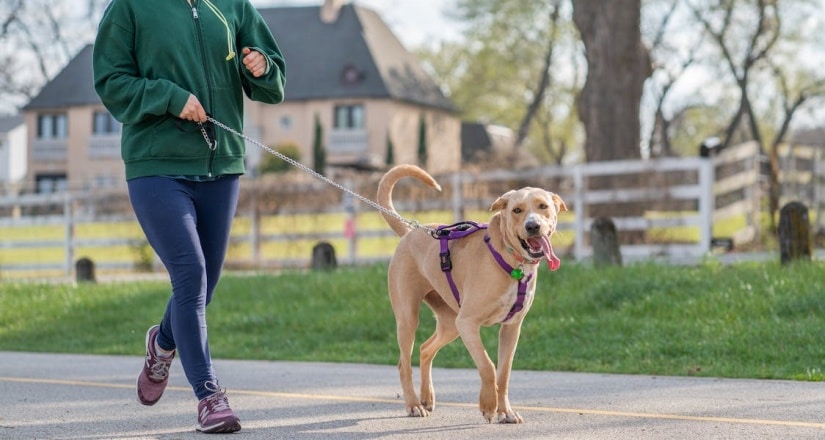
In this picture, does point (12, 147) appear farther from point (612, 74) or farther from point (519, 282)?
point (519, 282)

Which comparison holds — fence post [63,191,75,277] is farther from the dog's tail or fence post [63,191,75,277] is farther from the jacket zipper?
the jacket zipper

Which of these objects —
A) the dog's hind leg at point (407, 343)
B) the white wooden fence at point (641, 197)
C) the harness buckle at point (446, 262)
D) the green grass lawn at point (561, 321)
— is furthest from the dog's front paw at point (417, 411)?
the white wooden fence at point (641, 197)

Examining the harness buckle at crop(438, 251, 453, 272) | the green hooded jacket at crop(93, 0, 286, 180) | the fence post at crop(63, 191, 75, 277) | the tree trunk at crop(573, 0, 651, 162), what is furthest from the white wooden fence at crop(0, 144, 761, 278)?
the green hooded jacket at crop(93, 0, 286, 180)

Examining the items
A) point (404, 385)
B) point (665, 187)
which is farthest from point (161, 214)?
point (665, 187)

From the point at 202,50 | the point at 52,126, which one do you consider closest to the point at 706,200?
the point at 202,50

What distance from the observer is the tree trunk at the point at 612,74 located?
1967 centimetres

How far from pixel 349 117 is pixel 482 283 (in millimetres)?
56352

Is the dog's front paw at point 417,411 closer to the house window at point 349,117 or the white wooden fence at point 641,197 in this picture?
the white wooden fence at point 641,197

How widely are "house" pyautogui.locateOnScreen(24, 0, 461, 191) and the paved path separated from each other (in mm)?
49925

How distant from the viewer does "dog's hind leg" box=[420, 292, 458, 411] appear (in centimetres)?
712

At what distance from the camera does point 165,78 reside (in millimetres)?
6371

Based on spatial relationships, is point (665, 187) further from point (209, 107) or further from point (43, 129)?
point (43, 129)

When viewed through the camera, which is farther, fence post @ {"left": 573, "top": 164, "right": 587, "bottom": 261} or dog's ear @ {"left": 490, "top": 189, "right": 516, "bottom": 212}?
fence post @ {"left": 573, "top": 164, "right": 587, "bottom": 261}

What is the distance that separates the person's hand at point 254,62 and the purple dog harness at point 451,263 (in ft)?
4.37
